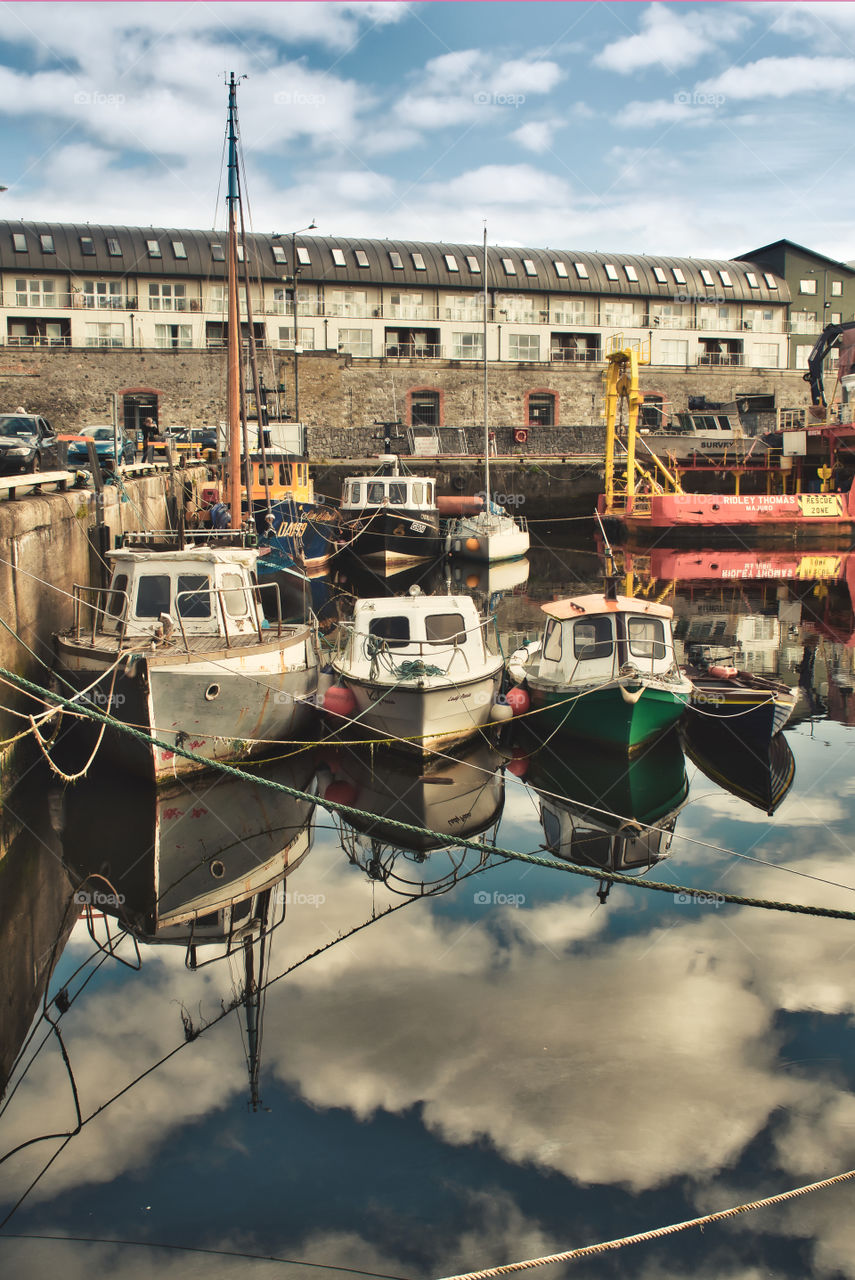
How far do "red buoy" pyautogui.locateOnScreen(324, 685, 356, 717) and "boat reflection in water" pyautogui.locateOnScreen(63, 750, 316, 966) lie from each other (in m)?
1.22

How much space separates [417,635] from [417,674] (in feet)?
3.49

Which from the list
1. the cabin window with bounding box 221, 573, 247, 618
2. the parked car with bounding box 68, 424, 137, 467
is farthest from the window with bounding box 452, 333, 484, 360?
the cabin window with bounding box 221, 573, 247, 618

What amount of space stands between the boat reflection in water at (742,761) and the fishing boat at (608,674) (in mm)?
708

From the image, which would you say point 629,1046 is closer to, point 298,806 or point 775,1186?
point 775,1186

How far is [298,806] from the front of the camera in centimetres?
1196

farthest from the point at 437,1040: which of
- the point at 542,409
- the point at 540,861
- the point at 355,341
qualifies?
the point at 355,341

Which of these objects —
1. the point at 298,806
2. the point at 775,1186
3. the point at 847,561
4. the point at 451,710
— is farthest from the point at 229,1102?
the point at 847,561

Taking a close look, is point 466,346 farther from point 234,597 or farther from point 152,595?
point 152,595

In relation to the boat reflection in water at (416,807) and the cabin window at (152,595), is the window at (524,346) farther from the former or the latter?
the cabin window at (152,595)

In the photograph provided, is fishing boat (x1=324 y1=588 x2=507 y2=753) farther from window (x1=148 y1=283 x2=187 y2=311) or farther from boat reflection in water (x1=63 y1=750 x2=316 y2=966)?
window (x1=148 y1=283 x2=187 y2=311)

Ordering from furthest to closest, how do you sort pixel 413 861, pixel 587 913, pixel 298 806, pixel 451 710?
1. pixel 451 710
2. pixel 298 806
3. pixel 413 861
4. pixel 587 913

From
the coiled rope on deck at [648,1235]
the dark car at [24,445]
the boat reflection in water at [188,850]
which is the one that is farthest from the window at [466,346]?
the coiled rope on deck at [648,1235]

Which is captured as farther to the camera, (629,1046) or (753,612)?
(753,612)

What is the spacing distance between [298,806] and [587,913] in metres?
4.23
